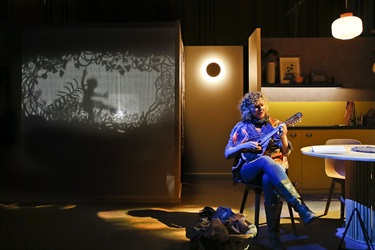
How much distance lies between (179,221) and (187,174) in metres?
3.08

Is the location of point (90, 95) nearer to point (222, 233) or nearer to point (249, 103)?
point (249, 103)

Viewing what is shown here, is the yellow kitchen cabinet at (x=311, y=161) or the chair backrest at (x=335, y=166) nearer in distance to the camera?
the chair backrest at (x=335, y=166)

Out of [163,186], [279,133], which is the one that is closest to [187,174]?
[163,186]

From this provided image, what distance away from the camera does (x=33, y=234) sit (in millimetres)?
3789

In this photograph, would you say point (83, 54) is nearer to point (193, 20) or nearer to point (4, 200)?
point (4, 200)

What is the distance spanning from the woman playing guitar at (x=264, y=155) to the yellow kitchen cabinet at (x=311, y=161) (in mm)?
2086

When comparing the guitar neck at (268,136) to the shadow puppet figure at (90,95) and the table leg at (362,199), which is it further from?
the shadow puppet figure at (90,95)

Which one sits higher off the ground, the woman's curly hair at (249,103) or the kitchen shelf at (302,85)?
the kitchen shelf at (302,85)

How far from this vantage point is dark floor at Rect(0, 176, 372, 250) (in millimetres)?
3475

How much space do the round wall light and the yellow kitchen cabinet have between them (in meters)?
1.92

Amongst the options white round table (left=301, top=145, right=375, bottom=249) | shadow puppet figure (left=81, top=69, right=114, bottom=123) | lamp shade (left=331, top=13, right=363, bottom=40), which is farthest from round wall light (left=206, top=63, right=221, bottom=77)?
white round table (left=301, top=145, right=375, bottom=249)

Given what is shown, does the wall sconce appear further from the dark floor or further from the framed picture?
the dark floor

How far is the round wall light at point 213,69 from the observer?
7.21 metres

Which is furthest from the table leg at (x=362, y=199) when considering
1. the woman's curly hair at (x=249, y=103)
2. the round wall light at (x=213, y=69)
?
the round wall light at (x=213, y=69)
